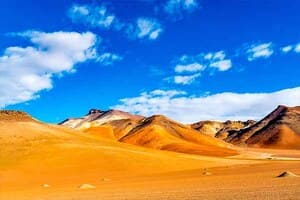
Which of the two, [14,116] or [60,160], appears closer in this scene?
[60,160]

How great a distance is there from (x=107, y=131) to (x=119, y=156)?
113 m

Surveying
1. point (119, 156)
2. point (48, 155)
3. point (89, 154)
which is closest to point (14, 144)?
point (48, 155)

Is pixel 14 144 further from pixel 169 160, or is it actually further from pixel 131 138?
pixel 131 138

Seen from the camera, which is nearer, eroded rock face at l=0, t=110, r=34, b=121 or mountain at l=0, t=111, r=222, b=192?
mountain at l=0, t=111, r=222, b=192

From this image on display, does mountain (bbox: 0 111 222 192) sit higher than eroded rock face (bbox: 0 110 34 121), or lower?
lower

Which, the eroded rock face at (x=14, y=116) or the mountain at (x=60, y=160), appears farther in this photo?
the eroded rock face at (x=14, y=116)

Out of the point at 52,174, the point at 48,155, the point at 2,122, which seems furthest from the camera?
the point at 2,122

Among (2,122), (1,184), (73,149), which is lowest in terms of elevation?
(1,184)

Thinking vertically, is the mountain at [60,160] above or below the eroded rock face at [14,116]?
below

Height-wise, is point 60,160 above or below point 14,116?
below

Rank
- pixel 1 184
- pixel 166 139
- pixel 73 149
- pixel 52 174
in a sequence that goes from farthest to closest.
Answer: pixel 166 139 < pixel 73 149 < pixel 52 174 < pixel 1 184

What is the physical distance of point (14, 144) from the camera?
86250 millimetres

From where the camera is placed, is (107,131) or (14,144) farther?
(107,131)

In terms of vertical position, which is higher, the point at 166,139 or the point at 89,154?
the point at 166,139
